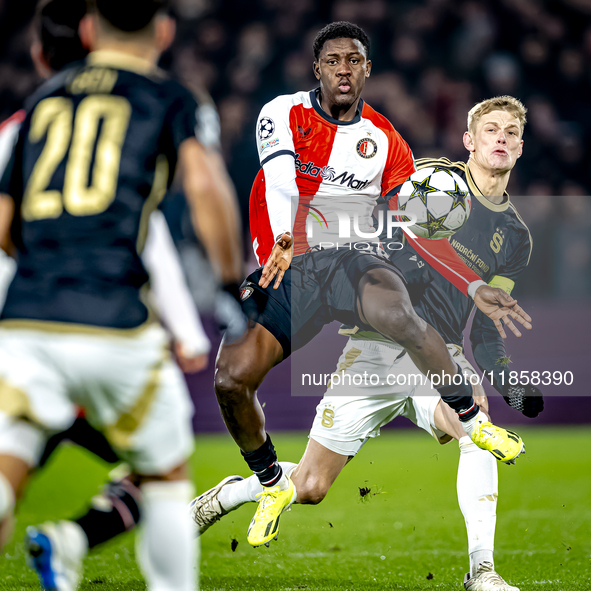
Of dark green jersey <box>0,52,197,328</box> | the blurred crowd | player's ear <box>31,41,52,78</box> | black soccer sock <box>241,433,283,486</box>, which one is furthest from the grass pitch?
the blurred crowd

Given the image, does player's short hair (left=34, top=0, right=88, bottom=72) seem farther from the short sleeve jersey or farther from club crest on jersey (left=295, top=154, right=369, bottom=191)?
club crest on jersey (left=295, top=154, right=369, bottom=191)

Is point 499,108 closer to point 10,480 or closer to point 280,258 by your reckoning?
point 280,258

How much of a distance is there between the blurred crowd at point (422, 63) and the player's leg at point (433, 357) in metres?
5.77

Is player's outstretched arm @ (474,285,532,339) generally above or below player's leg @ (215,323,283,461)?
above

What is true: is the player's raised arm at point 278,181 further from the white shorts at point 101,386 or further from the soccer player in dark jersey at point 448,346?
the white shorts at point 101,386

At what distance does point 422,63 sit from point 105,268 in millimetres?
9610

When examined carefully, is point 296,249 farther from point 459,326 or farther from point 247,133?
point 247,133

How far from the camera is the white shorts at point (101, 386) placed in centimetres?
215

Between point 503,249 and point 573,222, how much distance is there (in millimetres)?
4275

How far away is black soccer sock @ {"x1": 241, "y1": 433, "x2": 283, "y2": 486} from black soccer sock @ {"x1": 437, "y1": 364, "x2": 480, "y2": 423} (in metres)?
0.94

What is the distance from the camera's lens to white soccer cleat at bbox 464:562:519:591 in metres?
3.78

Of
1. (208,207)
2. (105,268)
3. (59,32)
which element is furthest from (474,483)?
(59,32)

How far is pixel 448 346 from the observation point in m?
4.52

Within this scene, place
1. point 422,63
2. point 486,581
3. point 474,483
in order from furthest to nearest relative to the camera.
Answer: point 422,63
point 474,483
point 486,581
